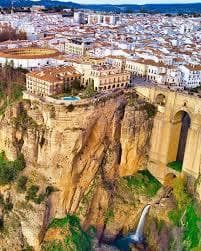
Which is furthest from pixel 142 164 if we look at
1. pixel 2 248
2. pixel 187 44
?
pixel 187 44

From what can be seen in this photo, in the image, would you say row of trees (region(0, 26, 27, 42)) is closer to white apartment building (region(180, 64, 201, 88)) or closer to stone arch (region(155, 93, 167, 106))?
white apartment building (region(180, 64, 201, 88))

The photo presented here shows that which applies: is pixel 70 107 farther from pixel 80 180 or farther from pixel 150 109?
pixel 150 109

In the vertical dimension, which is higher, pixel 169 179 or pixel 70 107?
pixel 70 107

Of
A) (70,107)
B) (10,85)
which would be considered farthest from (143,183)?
(10,85)

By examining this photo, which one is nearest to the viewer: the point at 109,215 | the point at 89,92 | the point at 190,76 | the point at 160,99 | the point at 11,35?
the point at 89,92

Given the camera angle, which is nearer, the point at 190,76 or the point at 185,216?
the point at 185,216

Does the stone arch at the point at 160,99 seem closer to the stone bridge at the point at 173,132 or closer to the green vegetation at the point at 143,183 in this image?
the stone bridge at the point at 173,132
